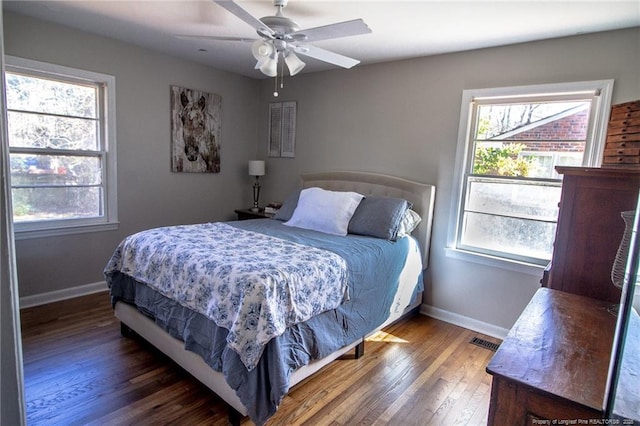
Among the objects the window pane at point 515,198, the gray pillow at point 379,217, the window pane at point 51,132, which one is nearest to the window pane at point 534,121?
the window pane at point 515,198

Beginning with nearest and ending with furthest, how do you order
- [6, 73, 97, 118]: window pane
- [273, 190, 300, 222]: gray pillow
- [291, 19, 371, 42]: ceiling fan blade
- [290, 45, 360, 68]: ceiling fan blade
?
[291, 19, 371, 42]: ceiling fan blade < [290, 45, 360, 68]: ceiling fan blade < [6, 73, 97, 118]: window pane < [273, 190, 300, 222]: gray pillow

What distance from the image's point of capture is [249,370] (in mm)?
1729

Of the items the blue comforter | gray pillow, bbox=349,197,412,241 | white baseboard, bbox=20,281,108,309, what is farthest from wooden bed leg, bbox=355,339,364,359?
white baseboard, bbox=20,281,108,309

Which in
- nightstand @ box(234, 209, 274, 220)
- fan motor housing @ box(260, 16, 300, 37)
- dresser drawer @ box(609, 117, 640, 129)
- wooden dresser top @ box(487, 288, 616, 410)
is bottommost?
nightstand @ box(234, 209, 274, 220)

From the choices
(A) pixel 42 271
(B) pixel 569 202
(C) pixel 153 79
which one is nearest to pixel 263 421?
(B) pixel 569 202

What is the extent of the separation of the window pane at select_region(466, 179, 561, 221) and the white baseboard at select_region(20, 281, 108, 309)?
377 cm

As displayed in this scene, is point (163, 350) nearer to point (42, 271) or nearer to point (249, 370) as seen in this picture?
point (249, 370)

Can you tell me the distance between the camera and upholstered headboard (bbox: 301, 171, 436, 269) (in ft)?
11.0

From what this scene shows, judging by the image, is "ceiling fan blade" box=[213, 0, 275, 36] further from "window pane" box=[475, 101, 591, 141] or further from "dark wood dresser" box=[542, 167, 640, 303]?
"window pane" box=[475, 101, 591, 141]

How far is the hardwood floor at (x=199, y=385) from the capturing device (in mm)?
1946

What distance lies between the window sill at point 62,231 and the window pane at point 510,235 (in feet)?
11.6

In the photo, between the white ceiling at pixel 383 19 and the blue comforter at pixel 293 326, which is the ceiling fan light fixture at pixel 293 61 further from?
the blue comforter at pixel 293 326

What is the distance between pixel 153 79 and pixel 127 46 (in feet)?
1.20

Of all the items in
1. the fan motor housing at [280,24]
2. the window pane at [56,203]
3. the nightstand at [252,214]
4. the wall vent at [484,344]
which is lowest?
the wall vent at [484,344]
